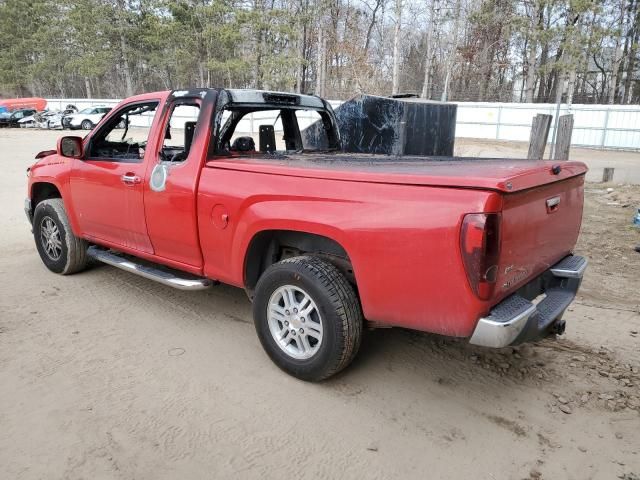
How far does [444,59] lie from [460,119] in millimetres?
19373

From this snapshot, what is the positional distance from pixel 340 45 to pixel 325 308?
3966cm

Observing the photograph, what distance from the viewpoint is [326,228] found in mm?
2967

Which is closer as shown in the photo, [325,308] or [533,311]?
[533,311]

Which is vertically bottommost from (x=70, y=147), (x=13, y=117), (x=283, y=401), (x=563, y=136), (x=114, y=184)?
(x=283, y=401)

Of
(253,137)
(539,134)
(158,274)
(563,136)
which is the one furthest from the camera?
(563,136)

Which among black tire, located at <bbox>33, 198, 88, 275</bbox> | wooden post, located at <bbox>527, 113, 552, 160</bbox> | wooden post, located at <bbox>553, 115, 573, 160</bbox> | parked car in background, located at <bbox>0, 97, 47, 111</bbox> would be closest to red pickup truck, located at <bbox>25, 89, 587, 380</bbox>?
black tire, located at <bbox>33, 198, 88, 275</bbox>

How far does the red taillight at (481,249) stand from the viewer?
240cm

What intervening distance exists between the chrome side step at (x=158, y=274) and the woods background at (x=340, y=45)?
93.9ft

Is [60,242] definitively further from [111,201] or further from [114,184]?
[114,184]

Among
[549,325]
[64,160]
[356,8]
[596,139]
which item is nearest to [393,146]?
[64,160]

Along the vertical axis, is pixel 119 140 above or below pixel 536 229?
above

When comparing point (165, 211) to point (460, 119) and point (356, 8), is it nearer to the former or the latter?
point (460, 119)

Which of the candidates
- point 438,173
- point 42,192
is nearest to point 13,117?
point 42,192

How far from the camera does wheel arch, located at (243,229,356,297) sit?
328 centimetres
